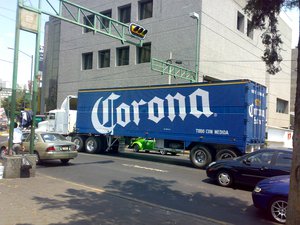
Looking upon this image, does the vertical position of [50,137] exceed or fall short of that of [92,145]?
it exceeds it

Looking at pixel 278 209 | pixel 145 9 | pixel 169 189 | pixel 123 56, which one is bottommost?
pixel 169 189

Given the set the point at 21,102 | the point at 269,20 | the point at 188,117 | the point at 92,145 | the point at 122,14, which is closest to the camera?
the point at 269,20

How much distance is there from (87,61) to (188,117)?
24149 mm

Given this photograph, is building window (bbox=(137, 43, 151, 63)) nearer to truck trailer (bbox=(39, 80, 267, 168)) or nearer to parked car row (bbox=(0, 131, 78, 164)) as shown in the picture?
truck trailer (bbox=(39, 80, 267, 168))

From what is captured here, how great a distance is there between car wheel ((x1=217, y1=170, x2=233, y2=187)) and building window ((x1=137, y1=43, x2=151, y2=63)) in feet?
72.2

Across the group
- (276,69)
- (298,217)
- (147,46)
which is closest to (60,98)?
(147,46)

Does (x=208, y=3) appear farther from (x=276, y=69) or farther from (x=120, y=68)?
(x=276, y=69)

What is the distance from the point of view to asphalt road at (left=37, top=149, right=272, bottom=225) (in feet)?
24.9

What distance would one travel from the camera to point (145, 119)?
17.5 m

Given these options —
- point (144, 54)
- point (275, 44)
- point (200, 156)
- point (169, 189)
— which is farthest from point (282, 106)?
point (275, 44)

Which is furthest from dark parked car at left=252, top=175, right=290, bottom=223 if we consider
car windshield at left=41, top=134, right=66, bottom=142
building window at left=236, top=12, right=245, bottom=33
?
building window at left=236, top=12, right=245, bottom=33

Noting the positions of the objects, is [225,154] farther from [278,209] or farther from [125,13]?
[125,13]

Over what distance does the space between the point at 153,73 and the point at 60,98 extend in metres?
14.3

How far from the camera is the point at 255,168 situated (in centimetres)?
1019
